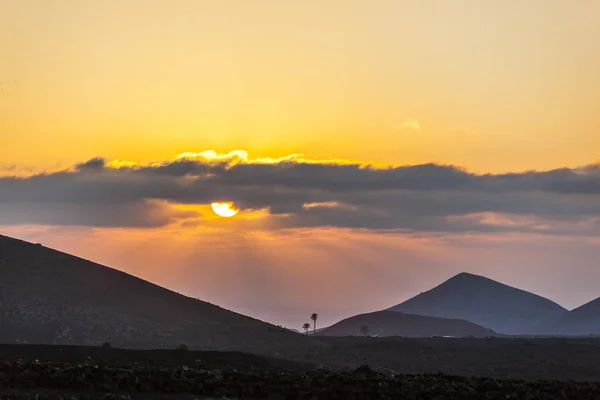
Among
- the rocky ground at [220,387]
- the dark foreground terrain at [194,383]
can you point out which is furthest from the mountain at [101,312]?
the rocky ground at [220,387]

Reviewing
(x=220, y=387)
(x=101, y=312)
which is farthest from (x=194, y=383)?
(x=101, y=312)

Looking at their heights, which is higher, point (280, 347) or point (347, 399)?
point (280, 347)

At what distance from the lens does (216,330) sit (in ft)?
447

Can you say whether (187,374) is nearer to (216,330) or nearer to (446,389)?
(446,389)

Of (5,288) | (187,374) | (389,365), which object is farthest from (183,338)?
(187,374)

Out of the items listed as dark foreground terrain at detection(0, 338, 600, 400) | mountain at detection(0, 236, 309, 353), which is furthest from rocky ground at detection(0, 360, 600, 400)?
mountain at detection(0, 236, 309, 353)

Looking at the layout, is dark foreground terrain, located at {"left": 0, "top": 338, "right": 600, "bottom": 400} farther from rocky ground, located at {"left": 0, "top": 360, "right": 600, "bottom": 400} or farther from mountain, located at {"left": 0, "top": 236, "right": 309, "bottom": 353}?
mountain, located at {"left": 0, "top": 236, "right": 309, "bottom": 353}

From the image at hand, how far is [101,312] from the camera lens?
13400 centimetres

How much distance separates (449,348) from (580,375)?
30632mm

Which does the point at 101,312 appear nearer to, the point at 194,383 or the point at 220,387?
the point at 194,383

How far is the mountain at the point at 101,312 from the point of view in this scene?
124m

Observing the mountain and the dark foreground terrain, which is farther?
the mountain

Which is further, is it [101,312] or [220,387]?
[101,312]

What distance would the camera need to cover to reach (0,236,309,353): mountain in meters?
Result: 124
